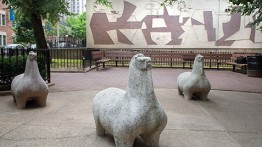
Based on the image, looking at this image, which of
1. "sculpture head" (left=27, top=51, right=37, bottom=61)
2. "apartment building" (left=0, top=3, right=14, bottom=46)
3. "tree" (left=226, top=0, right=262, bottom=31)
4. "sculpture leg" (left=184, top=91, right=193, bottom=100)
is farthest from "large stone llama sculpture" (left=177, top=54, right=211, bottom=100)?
"apartment building" (left=0, top=3, right=14, bottom=46)

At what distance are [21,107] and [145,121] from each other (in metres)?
4.30

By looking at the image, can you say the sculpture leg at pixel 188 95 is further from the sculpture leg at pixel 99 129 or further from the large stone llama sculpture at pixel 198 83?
the sculpture leg at pixel 99 129

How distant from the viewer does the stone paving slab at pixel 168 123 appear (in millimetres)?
4598

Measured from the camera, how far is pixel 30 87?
22.4 feet

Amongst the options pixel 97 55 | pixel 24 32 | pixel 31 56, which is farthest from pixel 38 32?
pixel 31 56

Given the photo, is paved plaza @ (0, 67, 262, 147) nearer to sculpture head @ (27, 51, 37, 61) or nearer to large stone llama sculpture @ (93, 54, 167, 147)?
large stone llama sculpture @ (93, 54, 167, 147)

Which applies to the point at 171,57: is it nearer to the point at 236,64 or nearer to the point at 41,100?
the point at 236,64

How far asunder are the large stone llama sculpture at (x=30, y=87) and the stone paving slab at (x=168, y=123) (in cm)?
23

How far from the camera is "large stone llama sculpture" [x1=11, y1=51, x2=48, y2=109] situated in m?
6.82

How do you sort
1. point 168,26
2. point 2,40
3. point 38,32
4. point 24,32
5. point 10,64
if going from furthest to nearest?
point 2,40 → point 24,32 → point 168,26 → point 38,32 → point 10,64

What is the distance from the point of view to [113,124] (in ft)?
12.9

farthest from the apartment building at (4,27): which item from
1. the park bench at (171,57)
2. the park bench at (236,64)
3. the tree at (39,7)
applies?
the park bench at (236,64)

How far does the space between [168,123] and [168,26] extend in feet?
51.8

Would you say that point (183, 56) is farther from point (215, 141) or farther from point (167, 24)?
point (215, 141)
